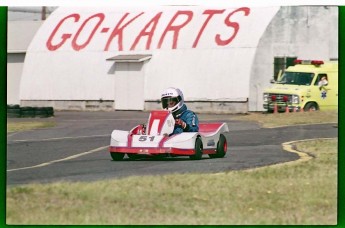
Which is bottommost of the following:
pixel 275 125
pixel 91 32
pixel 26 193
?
pixel 26 193

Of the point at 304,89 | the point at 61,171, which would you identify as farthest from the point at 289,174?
the point at 61,171

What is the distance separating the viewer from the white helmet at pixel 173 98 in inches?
504

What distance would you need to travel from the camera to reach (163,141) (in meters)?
12.6

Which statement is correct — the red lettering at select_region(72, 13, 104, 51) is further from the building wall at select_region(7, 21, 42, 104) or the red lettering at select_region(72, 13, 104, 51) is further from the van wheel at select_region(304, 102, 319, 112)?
the van wheel at select_region(304, 102, 319, 112)

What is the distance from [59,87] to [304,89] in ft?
11.6

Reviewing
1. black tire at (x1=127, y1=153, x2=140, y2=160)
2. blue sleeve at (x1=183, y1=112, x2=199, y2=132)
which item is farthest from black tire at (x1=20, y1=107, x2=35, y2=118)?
blue sleeve at (x1=183, y1=112, x2=199, y2=132)

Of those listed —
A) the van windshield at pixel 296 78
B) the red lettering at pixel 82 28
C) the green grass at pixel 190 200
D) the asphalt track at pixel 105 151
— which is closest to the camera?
the green grass at pixel 190 200

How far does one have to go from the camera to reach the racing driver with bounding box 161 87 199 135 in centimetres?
1278

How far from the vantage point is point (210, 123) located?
12945 mm

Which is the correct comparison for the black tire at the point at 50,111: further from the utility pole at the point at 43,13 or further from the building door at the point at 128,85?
the utility pole at the point at 43,13

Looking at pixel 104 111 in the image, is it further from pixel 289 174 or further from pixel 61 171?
pixel 289 174

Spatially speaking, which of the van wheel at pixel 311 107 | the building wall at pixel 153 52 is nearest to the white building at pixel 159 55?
the building wall at pixel 153 52

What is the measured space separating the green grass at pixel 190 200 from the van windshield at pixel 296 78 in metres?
1.44

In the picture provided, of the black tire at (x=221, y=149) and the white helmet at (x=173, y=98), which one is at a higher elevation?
the white helmet at (x=173, y=98)
